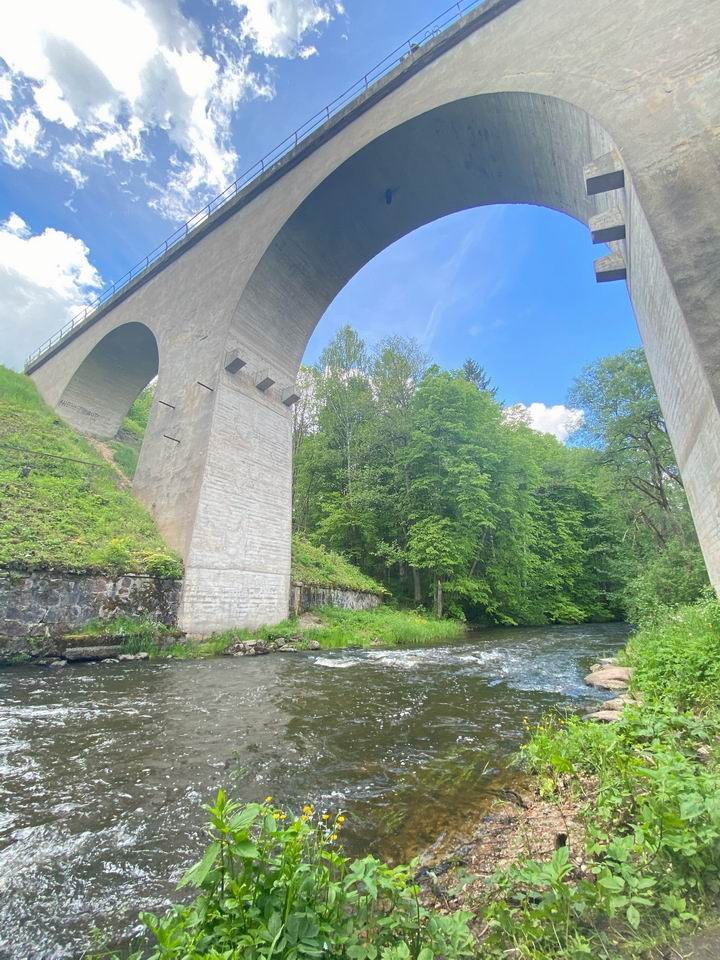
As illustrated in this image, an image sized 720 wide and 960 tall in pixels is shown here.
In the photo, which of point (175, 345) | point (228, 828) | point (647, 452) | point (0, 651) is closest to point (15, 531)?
point (0, 651)

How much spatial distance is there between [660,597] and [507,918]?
35.4 feet

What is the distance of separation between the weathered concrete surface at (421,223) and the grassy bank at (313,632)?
553 mm

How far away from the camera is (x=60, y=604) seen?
7684 millimetres

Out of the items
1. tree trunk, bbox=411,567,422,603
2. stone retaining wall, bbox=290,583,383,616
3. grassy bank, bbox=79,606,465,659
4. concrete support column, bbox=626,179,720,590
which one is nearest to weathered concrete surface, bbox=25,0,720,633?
concrete support column, bbox=626,179,720,590

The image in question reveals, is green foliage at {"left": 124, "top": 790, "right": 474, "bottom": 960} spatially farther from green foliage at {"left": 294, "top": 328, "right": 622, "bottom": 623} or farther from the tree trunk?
the tree trunk

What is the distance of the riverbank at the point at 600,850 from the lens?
4.18 feet

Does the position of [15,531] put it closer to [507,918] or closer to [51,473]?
[51,473]

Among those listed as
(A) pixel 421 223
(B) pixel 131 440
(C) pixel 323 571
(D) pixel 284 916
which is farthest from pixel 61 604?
(B) pixel 131 440

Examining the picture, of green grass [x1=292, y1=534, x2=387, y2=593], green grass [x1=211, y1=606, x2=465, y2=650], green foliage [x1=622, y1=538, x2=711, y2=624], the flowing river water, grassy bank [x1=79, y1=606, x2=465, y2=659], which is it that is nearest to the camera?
the flowing river water

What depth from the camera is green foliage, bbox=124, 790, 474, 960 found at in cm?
112

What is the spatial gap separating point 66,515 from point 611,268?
36.6 ft

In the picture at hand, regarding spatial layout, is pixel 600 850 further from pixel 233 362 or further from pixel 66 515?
pixel 233 362

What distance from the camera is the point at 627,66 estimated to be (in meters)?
6.14

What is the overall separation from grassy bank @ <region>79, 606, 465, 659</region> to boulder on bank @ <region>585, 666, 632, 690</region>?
5821 mm
